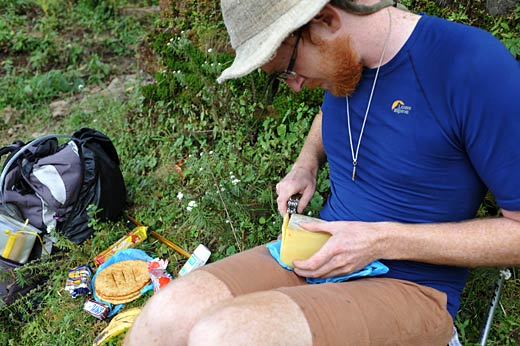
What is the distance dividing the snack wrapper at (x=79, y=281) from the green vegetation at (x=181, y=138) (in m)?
0.06

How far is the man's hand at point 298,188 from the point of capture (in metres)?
2.18

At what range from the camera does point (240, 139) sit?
369 centimetres

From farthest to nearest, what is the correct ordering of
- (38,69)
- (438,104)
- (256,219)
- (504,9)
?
(38,69), (256,219), (504,9), (438,104)

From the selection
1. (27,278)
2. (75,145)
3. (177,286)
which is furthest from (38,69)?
(177,286)

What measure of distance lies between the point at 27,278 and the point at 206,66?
1.90 m

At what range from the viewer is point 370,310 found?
1593mm

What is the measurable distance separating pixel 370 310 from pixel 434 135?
59cm

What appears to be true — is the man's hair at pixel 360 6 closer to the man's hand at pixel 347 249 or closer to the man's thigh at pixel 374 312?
the man's hand at pixel 347 249

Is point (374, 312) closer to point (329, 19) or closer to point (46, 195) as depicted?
point (329, 19)

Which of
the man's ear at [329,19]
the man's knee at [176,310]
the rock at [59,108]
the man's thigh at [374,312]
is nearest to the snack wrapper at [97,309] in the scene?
the man's knee at [176,310]

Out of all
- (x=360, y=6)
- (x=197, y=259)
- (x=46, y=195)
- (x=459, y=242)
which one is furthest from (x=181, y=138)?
(x=459, y=242)

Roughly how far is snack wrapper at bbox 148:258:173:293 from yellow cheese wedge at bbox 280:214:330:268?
4.38 feet

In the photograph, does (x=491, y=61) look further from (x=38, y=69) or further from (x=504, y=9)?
(x=38, y=69)

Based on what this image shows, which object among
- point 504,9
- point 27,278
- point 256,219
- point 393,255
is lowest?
point 27,278
